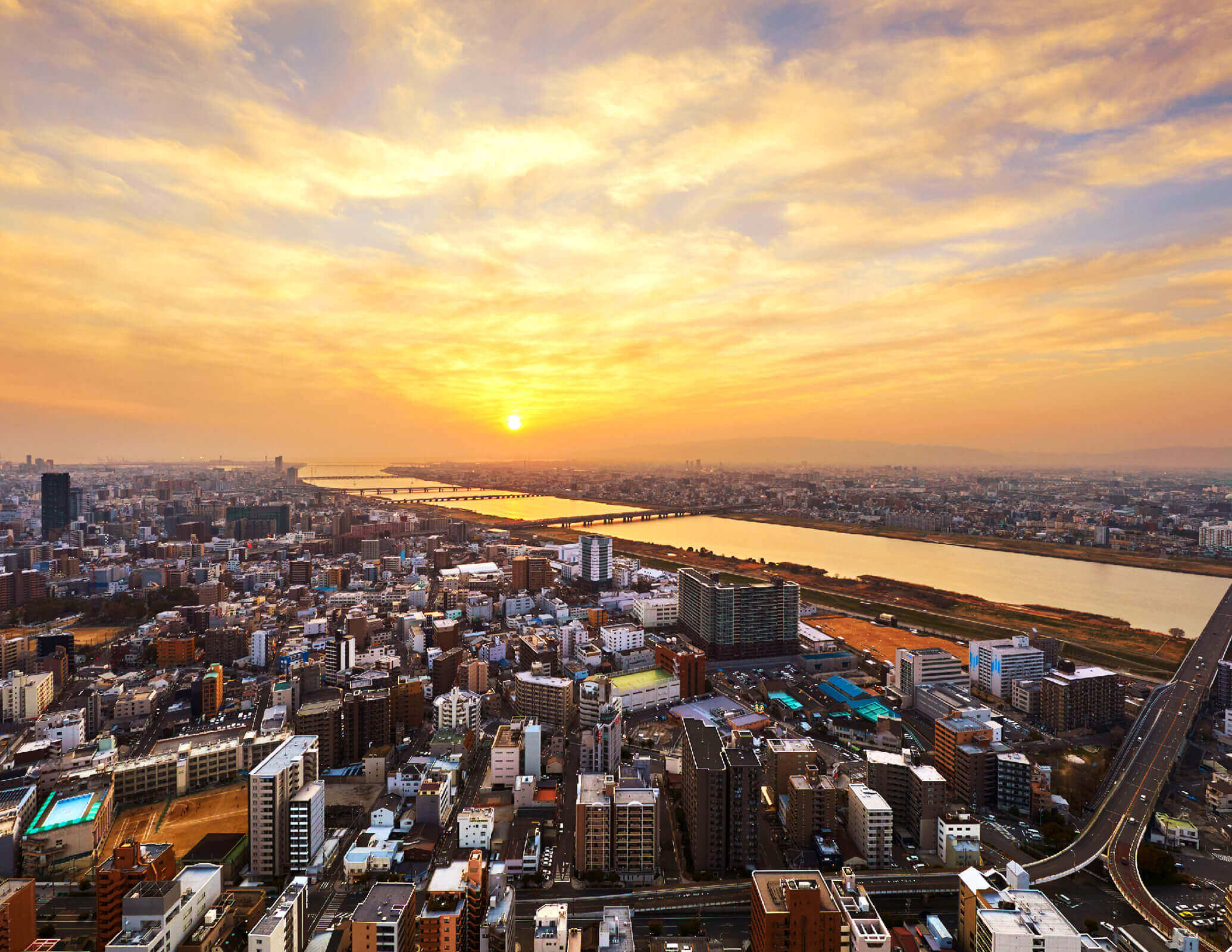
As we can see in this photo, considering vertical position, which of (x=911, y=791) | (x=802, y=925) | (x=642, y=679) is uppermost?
(x=802, y=925)

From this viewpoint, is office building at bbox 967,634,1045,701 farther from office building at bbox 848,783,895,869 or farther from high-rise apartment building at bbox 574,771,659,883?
high-rise apartment building at bbox 574,771,659,883

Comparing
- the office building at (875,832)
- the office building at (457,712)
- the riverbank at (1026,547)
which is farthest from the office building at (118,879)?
the riverbank at (1026,547)

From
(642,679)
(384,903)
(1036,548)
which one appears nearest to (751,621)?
(642,679)

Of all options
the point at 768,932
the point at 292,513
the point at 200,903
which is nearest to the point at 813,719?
the point at 768,932

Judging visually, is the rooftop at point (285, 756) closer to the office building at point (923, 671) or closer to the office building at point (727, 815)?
the office building at point (727, 815)

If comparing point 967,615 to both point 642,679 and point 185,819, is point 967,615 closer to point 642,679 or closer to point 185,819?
point 642,679

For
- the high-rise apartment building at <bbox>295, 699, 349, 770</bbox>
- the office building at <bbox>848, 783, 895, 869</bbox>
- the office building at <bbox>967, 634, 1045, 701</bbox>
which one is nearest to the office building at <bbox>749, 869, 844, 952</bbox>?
the office building at <bbox>848, 783, 895, 869</bbox>
